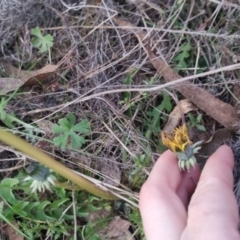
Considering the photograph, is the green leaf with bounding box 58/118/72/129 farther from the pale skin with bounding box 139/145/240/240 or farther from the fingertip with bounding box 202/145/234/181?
the fingertip with bounding box 202/145/234/181

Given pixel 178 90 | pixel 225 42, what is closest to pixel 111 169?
pixel 178 90

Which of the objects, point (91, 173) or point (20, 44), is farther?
point (20, 44)

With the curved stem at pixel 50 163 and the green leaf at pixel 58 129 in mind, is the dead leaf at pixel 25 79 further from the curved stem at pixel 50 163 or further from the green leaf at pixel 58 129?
the curved stem at pixel 50 163


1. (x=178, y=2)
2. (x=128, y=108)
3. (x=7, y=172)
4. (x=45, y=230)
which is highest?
(x=178, y=2)

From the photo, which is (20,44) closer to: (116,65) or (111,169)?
(116,65)

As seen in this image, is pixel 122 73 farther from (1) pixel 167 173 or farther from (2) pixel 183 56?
(1) pixel 167 173

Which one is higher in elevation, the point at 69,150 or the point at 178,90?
the point at 178,90
